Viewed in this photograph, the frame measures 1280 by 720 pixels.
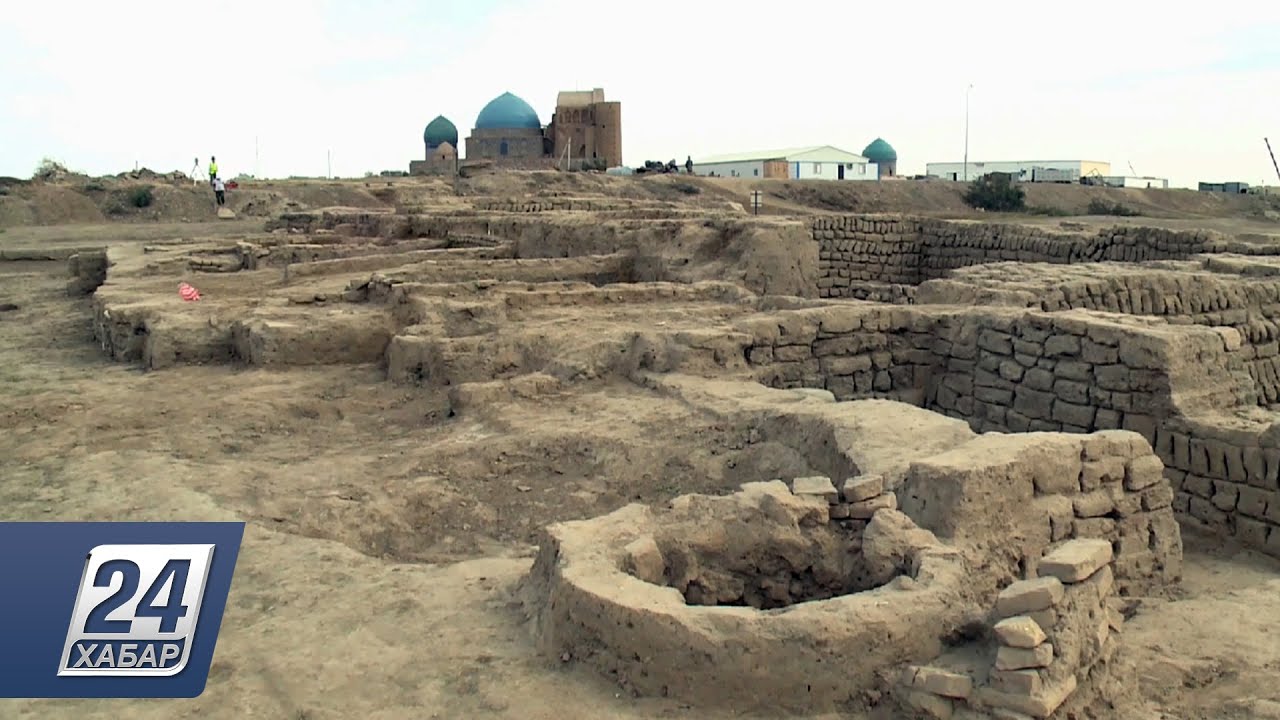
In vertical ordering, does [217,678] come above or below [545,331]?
below

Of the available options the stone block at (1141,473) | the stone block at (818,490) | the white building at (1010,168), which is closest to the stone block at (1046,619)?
the stone block at (818,490)

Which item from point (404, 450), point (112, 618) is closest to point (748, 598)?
point (112, 618)

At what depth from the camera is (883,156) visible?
5741cm

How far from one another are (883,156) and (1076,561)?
5644cm

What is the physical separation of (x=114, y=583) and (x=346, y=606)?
816 millimetres

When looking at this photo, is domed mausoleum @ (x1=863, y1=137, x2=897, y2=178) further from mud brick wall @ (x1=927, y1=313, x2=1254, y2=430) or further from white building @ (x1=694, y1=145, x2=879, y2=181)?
mud brick wall @ (x1=927, y1=313, x2=1254, y2=430)

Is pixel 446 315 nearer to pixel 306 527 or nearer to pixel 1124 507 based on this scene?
pixel 306 527

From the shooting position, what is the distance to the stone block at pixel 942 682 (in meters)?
3.20

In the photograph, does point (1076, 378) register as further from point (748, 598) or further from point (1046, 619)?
point (1046, 619)

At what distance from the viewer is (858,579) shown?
13.3ft

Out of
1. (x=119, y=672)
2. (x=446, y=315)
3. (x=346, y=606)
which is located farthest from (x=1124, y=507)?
(x=446, y=315)

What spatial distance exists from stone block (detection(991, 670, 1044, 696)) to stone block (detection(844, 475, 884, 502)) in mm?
1151

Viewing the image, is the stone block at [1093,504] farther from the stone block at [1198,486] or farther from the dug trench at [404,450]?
the stone block at [1198,486]

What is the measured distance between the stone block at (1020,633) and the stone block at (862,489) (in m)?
1.05
